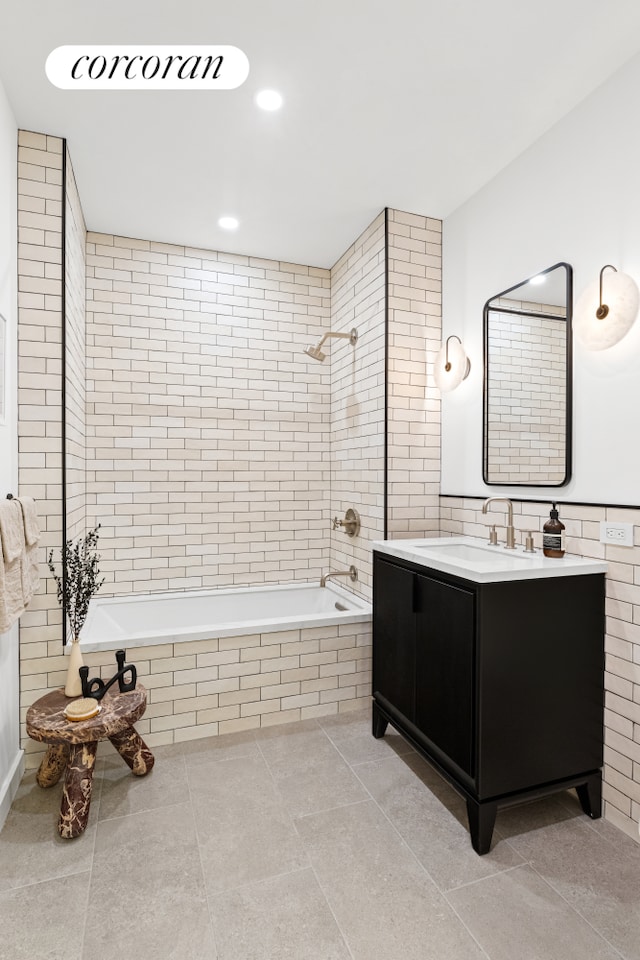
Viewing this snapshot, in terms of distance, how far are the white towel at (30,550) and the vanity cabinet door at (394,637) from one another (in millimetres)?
1532

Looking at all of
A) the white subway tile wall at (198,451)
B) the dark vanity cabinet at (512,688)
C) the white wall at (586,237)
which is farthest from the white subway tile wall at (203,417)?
the dark vanity cabinet at (512,688)

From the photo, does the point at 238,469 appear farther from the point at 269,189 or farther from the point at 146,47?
the point at 146,47

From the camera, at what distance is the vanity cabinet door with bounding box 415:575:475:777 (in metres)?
1.82

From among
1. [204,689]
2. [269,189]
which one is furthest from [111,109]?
[204,689]

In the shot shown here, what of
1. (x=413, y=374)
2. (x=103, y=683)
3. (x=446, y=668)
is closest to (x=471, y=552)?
(x=446, y=668)

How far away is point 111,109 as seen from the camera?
2133mm

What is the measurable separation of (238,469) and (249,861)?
2333mm

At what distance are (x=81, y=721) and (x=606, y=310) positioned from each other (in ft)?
8.47

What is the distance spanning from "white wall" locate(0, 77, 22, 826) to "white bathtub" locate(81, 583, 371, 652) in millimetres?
350

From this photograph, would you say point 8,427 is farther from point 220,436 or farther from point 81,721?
point 220,436

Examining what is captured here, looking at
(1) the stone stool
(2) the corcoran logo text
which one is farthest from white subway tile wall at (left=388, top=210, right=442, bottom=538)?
(1) the stone stool

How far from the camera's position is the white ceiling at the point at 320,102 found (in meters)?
1.71

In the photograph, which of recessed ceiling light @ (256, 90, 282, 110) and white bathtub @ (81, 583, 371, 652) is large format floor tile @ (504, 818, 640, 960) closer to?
white bathtub @ (81, 583, 371, 652)

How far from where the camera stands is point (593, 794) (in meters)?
1.94
